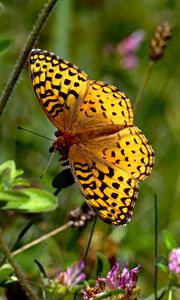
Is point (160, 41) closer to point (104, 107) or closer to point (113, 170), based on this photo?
point (104, 107)

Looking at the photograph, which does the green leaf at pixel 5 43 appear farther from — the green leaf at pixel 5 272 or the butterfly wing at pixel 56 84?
the green leaf at pixel 5 272

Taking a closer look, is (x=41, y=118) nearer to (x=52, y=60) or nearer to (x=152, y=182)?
(x=152, y=182)

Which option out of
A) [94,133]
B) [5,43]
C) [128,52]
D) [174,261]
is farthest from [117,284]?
[128,52]

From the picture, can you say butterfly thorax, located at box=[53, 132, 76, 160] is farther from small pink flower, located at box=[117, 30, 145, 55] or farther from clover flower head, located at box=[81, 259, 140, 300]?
small pink flower, located at box=[117, 30, 145, 55]

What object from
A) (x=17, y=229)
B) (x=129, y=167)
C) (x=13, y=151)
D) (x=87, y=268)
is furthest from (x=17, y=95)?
(x=129, y=167)

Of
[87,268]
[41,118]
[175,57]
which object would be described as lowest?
[87,268]

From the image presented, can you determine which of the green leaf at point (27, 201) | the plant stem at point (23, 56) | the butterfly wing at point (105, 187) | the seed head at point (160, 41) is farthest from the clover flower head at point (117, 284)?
the seed head at point (160, 41)
